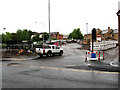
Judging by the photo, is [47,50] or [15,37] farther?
[15,37]

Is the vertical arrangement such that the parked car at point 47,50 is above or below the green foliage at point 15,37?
below

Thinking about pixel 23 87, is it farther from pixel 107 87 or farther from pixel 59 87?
pixel 107 87

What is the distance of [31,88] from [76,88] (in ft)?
6.53

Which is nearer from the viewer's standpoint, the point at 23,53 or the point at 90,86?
the point at 90,86

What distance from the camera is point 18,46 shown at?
2550cm

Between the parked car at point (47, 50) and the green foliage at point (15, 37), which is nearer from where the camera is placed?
the parked car at point (47, 50)

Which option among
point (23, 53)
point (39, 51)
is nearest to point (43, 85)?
point (39, 51)

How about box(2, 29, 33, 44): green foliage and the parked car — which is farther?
box(2, 29, 33, 44): green foliage

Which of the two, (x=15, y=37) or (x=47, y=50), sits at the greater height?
(x=15, y=37)

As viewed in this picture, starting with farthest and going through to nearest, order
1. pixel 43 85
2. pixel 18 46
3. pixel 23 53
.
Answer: pixel 18 46 < pixel 23 53 < pixel 43 85

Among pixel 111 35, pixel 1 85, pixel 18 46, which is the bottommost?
pixel 1 85

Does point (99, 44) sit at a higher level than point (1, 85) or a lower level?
higher

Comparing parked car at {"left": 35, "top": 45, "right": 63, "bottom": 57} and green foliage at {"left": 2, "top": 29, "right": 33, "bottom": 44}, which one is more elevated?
green foliage at {"left": 2, "top": 29, "right": 33, "bottom": 44}

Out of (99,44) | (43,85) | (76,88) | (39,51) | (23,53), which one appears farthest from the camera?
(99,44)
